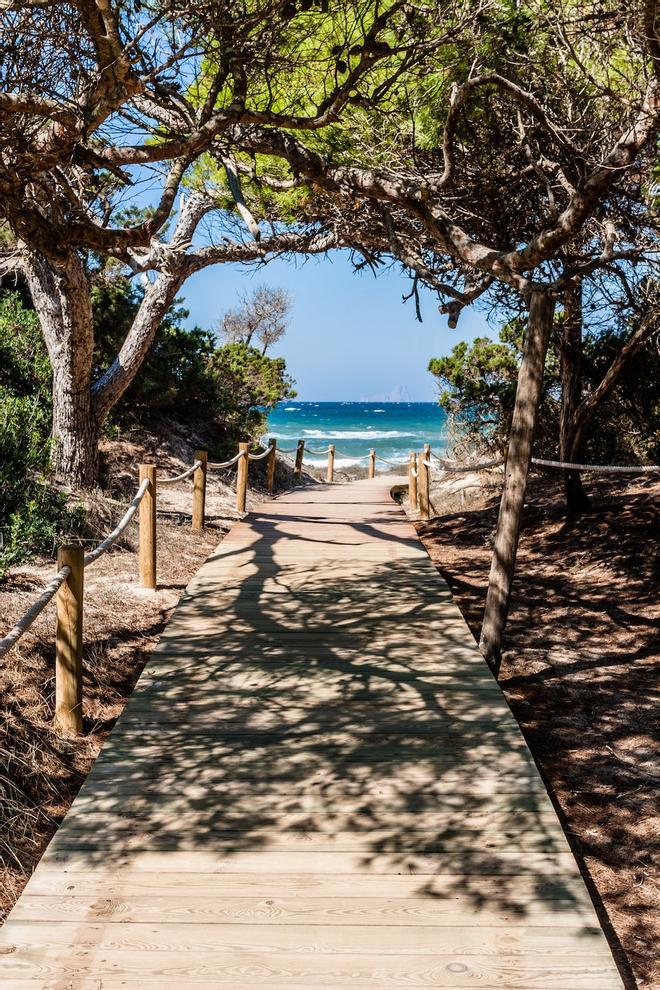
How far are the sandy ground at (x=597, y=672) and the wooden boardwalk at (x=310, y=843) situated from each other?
1.29 ft

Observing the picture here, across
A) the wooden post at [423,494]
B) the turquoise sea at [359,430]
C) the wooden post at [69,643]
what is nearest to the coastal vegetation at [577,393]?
the wooden post at [423,494]

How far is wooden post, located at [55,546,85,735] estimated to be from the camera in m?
4.31

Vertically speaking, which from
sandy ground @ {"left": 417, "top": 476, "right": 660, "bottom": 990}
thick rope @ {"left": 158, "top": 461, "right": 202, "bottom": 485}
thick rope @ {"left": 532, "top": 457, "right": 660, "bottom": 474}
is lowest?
sandy ground @ {"left": 417, "top": 476, "right": 660, "bottom": 990}

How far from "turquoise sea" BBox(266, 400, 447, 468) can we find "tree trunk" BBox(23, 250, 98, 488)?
1326 inches

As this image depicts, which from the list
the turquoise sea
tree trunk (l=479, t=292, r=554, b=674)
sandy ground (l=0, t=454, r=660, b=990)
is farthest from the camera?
the turquoise sea

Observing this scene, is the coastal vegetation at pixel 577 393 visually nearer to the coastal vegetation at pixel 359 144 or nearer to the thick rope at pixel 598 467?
the coastal vegetation at pixel 359 144

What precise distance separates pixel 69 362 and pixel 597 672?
22.7 ft

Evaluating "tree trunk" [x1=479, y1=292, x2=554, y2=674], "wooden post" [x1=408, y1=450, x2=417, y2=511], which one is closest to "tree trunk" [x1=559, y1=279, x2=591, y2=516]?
"tree trunk" [x1=479, y1=292, x2=554, y2=674]

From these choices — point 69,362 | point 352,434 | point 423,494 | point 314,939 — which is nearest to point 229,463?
point 69,362

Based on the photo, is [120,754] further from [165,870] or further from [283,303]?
[283,303]

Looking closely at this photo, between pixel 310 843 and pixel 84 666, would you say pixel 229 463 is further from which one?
pixel 310 843

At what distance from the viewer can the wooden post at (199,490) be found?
970 cm

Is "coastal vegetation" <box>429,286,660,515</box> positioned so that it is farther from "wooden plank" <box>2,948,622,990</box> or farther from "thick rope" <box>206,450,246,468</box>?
"wooden plank" <box>2,948,622,990</box>

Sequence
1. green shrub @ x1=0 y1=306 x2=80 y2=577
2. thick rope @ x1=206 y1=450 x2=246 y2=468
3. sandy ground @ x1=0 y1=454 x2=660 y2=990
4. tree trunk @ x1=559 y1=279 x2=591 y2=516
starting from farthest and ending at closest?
1. thick rope @ x1=206 y1=450 x2=246 y2=468
2. tree trunk @ x1=559 y1=279 x2=591 y2=516
3. green shrub @ x1=0 y1=306 x2=80 y2=577
4. sandy ground @ x1=0 y1=454 x2=660 y2=990
